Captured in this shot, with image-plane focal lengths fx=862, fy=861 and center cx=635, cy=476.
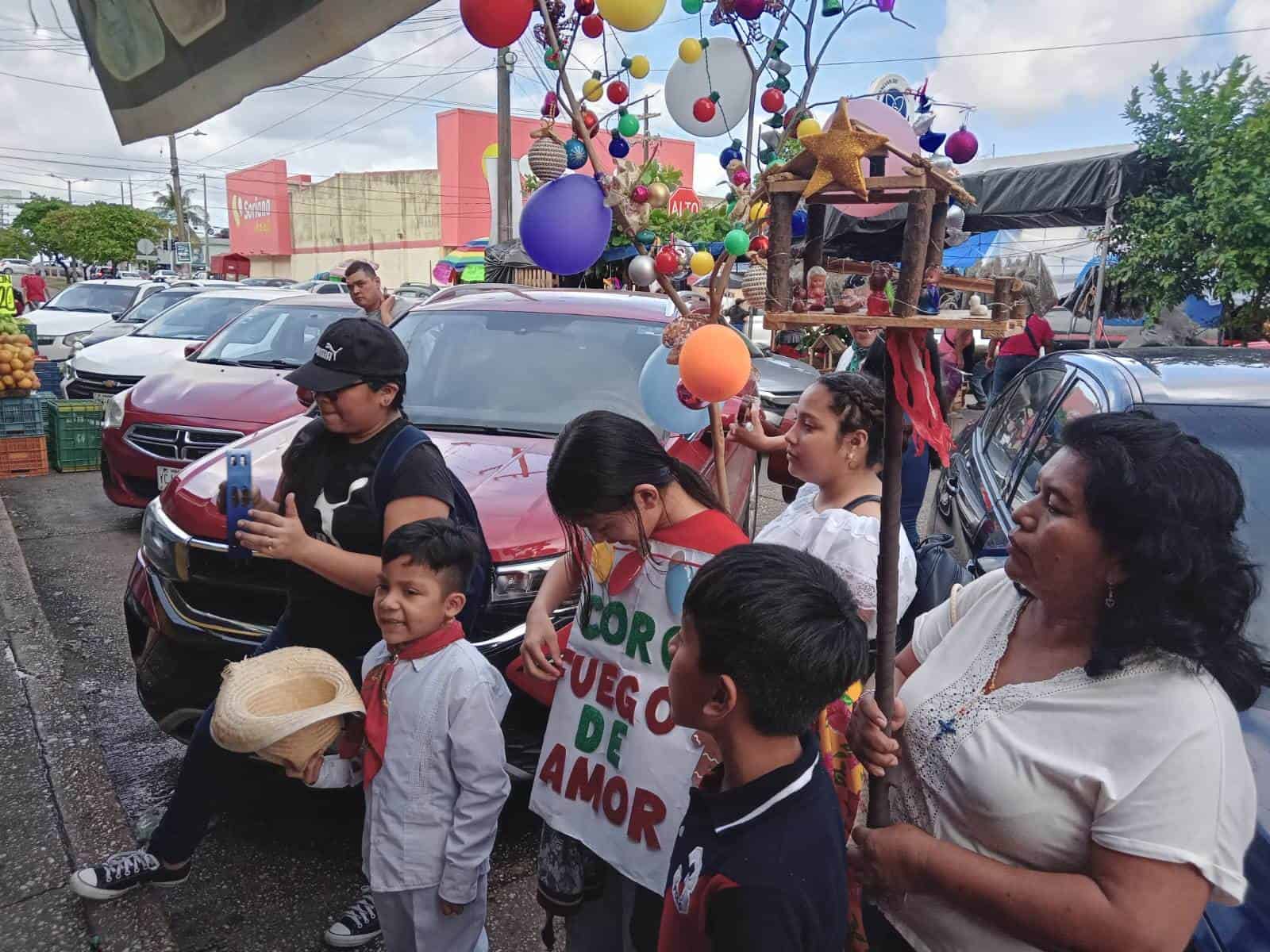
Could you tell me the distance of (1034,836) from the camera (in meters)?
1.30

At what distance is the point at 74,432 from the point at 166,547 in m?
6.36

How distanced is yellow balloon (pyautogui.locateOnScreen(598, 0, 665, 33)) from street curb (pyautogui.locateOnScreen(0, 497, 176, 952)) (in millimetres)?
2766

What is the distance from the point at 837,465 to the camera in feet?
7.79

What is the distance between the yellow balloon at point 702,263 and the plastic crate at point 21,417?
27.0ft

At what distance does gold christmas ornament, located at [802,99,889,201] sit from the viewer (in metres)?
1.44

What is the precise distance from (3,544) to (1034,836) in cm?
672

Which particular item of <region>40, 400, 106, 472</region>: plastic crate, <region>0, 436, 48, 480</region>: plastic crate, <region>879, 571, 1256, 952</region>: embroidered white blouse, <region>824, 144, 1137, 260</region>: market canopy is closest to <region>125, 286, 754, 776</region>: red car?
<region>879, 571, 1256, 952</region>: embroidered white blouse

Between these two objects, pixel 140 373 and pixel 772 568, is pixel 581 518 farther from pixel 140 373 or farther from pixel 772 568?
pixel 140 373

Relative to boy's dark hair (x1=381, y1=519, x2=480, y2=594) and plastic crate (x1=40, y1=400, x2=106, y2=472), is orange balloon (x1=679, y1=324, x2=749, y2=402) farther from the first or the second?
plastic crate (x1=40, y1=400, x2=106, y2=472)

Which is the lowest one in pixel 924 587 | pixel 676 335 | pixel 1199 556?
pixel 924 587

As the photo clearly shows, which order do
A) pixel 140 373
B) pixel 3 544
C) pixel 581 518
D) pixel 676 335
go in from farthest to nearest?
pixel 140 373 → pixel 3 544 → pixel 676 335 → pixel 581 518

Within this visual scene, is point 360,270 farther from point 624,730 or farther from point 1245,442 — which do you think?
point 1245,442

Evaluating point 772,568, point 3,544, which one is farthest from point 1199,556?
point 3,544

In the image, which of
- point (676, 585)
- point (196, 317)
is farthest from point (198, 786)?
point (196, 317)
